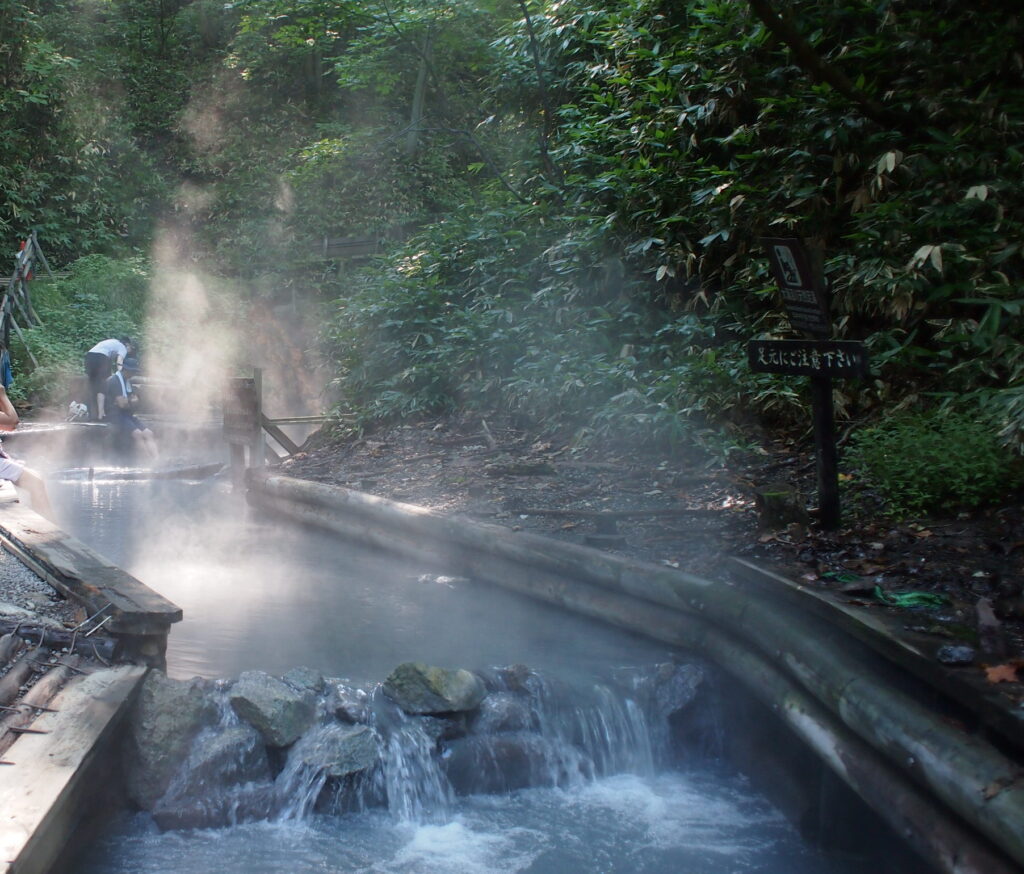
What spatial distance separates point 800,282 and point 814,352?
0.40 m

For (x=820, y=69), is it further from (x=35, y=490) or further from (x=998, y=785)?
(x=35, y=490)

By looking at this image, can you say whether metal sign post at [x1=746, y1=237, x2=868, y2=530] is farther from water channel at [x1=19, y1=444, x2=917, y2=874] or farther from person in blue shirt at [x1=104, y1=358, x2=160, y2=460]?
person in blue shirt at [x1=104, y1=358, x2=160, y2=460]

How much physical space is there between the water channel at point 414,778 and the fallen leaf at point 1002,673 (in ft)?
3.49

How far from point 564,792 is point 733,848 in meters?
0.87

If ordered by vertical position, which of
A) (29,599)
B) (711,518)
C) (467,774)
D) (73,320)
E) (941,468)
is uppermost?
(73,320)

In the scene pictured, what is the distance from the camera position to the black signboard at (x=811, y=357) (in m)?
5.12

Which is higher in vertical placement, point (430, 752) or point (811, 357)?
point (811, 357)

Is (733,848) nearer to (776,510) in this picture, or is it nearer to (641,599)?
(641,599)

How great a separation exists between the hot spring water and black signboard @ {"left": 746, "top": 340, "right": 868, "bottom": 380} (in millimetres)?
1720

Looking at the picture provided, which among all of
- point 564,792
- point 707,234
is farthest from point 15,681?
point 707,234

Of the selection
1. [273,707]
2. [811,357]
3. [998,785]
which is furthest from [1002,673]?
[273,707]

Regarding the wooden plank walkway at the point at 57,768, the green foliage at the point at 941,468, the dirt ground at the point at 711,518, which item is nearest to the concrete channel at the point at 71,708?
the wooden plank walkway at the point at 57,768

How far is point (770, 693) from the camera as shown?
14.5ft

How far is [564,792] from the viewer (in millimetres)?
4652
